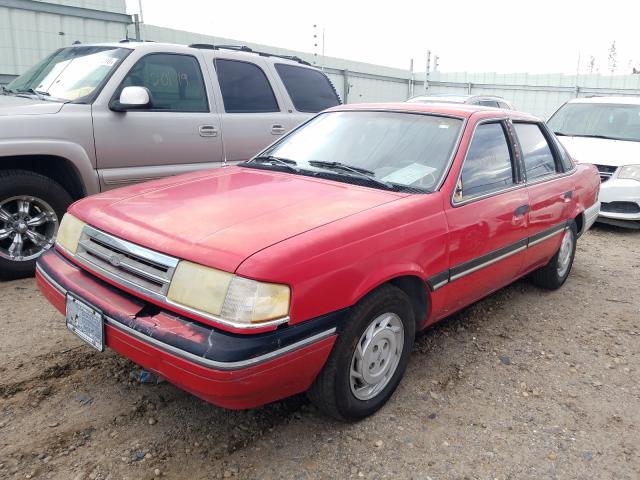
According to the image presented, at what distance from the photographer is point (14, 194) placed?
403cm

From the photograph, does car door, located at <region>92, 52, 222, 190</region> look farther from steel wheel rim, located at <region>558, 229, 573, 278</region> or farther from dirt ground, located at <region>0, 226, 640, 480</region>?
steel wheel rim, located at <region>558, 229, 573, 278</region>

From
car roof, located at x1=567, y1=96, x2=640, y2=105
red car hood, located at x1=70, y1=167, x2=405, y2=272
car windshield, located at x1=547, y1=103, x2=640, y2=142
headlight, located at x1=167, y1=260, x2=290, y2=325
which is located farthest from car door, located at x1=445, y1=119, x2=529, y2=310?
car roof, located at x1=567, y1=96, x2=640, y2=105

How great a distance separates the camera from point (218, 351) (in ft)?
6.59

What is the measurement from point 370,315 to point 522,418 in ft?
3.52

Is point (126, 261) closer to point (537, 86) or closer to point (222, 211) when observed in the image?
point (222, 211)

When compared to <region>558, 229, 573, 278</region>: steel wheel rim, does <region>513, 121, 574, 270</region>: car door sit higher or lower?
higher

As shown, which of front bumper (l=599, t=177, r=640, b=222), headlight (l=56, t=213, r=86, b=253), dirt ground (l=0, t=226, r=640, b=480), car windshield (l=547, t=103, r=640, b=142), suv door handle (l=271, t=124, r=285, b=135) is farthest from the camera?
car windshield (l=547, t=103, r=640, b=142)

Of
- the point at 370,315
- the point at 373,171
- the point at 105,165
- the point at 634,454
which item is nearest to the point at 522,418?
the point at 634,454

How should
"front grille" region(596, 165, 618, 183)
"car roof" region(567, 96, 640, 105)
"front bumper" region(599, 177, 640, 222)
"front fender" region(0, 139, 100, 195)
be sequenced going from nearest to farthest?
"front fender" region(0, 139, 100, 195), "front bumper" region(599, 177, 640, 222), "front grille" region(596, 165, 618, 183), "car roof" region(567, 96, 640, 105)

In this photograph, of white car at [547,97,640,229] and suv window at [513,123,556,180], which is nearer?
suv window at [513,123,556,180]

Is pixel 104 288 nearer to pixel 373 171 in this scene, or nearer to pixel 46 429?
pixel 46 429

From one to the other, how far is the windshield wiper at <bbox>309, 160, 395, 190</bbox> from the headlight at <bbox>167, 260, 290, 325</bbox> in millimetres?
1136

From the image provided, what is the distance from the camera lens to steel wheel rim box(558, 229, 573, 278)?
14.7 feet

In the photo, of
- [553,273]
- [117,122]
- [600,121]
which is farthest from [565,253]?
[600,121]
